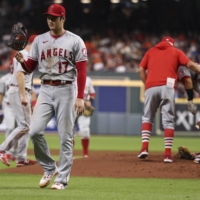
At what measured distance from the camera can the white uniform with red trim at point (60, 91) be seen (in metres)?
6.97

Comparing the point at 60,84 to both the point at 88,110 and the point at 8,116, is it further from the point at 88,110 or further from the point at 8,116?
the point at 88,110

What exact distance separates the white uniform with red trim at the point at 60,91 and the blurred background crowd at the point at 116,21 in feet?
58.9

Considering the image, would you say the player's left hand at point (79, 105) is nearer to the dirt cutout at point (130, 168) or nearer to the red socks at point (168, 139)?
the dirt cutout at point (130, 168)

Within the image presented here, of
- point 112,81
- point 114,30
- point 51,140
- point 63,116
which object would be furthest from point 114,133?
point 63,116

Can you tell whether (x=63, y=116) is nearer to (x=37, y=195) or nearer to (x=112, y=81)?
(x=37, y=195)

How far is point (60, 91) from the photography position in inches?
276

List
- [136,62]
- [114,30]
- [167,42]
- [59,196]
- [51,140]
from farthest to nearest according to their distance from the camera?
[114,30], [136,62], [51,140], [167,42], [59,196]

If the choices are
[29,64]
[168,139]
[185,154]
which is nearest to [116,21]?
[185,154]

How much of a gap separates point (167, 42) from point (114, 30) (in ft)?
60.7

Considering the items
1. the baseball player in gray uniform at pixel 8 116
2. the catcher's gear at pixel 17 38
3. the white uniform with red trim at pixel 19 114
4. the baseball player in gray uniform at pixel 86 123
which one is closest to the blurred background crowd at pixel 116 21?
the baseball player in gray uniform at pixel 86 123

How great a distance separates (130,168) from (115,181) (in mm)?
949

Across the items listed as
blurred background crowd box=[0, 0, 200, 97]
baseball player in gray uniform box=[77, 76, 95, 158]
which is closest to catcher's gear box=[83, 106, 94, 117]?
baseball player in gray uniform box=[77, 76, 95, 158]

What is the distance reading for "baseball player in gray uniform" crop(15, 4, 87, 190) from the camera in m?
6.96

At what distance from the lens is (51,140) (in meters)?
18.4
